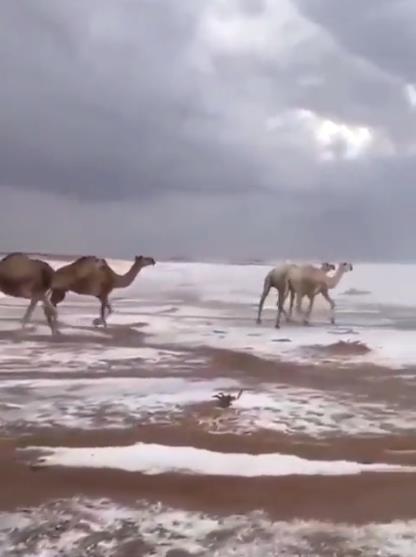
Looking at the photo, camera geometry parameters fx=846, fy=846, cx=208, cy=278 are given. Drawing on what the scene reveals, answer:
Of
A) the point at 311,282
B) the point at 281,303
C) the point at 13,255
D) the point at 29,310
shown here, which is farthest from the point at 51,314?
the point at 311,282

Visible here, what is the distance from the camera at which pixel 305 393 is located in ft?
7.37

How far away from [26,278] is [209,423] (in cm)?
88

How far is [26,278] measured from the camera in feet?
8.71

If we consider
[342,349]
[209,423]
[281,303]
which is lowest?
[209,423]

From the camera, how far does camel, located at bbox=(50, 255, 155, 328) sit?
261cm

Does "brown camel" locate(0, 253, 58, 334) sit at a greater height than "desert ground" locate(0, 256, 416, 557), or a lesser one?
greater

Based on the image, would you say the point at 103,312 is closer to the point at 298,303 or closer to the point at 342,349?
the point at 298,303

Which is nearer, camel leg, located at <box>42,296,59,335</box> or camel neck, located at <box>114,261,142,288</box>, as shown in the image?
camel leg, located at <box>42,296,59,335</box>

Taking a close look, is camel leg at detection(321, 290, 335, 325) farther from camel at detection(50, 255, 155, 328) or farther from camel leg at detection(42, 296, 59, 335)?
camel leg at detection(42, 296, 59, 335)

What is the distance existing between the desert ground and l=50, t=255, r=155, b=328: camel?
3 cm

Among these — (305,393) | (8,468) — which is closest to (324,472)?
(305,393)

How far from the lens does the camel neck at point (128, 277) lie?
2.63 metres

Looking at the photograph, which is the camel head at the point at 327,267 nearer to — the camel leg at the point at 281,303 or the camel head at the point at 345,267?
the camel head at the point at 345,267

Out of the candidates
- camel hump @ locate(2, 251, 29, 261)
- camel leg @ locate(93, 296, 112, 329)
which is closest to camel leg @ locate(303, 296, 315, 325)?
camel leg @ locate(93, 296, 112, 329)
